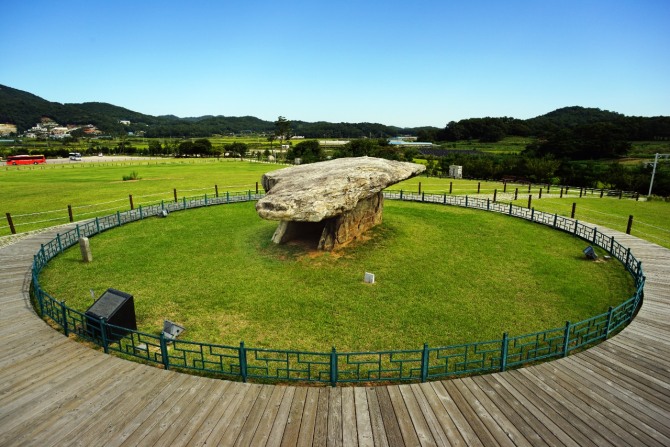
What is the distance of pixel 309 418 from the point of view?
8.12 metres

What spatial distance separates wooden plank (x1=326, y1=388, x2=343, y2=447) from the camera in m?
7.50

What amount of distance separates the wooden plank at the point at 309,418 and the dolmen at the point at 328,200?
8.94 m

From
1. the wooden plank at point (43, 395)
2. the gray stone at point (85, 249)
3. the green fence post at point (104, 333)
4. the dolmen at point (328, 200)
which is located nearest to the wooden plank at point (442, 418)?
the wooden plank at point (43, 395)

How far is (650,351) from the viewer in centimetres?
1070

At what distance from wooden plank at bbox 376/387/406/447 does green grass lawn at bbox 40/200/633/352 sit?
289 centimetres

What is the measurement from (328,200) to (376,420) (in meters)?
11.0

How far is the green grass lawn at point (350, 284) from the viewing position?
510 inches

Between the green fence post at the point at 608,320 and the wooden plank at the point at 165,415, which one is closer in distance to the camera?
the wooden plank at the point at 165,415

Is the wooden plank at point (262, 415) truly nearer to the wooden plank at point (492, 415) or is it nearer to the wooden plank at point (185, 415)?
the wooden plank at point (185, 415)

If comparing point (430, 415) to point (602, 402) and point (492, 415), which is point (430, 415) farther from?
point (602, 402)

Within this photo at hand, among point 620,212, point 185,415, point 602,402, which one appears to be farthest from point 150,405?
point 620,212

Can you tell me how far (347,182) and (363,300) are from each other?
6445 mm

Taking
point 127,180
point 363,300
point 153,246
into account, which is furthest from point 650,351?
point 127,180

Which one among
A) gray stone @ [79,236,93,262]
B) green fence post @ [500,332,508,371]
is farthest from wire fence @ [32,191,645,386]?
gray stone @ [79,236,93,262]
